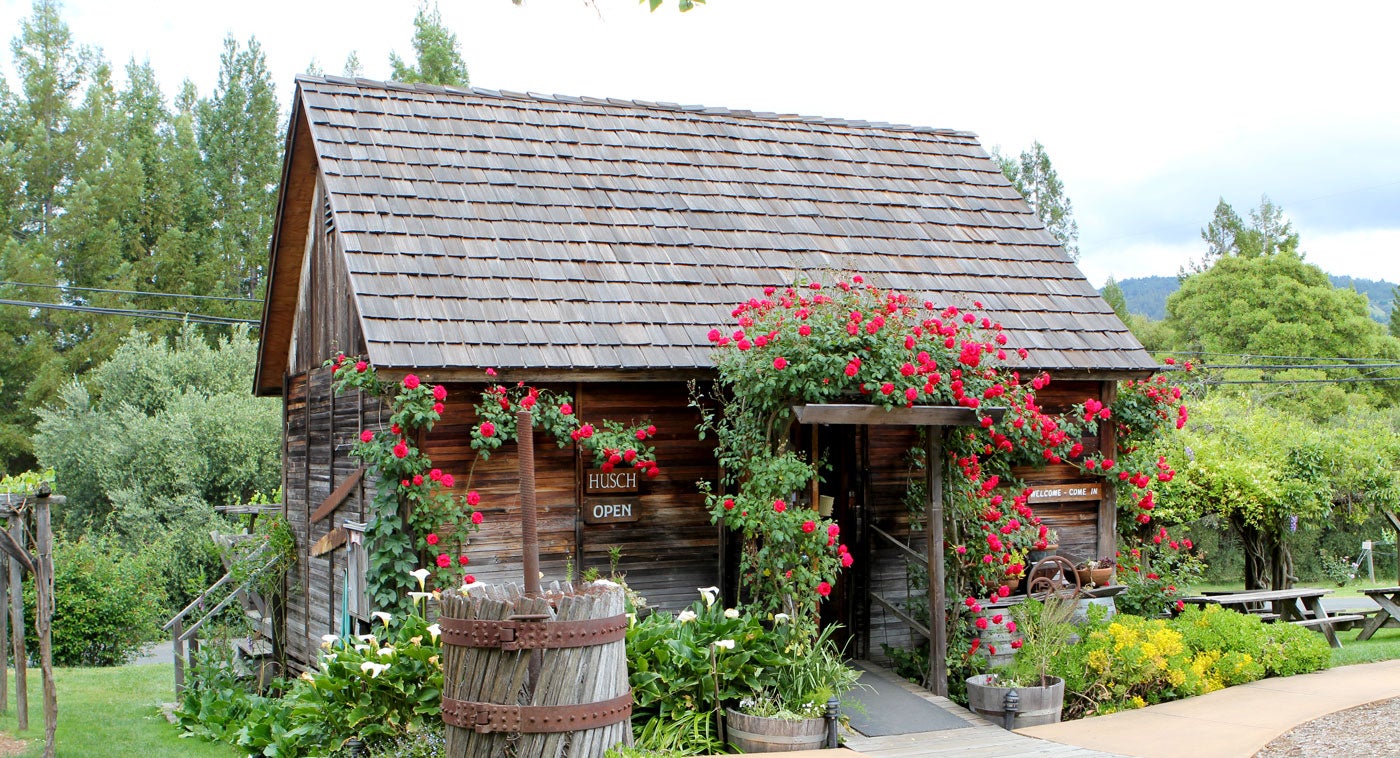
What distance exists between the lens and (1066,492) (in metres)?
11.2

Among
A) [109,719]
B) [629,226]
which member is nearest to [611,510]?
[629,226]

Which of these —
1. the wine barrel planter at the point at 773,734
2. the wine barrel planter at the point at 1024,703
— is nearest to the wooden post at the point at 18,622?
the wine barrel planter at the point at 773,734

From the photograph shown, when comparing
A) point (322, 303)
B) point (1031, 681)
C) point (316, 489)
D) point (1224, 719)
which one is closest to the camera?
point (1224, 719)

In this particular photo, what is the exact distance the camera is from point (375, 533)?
8648 millimetres

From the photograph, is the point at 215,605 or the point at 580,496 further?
the point at 215,605

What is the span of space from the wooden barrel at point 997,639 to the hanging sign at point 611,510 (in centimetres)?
298

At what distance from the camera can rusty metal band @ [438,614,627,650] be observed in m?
5.20

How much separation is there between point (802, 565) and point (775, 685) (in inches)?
36.3

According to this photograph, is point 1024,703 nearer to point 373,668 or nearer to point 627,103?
point 373,668

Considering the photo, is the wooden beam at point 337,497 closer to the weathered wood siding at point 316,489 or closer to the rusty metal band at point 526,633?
the weathered wood siding at point 316,489

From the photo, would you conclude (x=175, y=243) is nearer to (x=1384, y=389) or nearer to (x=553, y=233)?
(x=553, y=233)

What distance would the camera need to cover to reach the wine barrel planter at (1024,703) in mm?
8273

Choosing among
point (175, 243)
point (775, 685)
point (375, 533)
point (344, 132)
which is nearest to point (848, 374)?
point (775, 685)

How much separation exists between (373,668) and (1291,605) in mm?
11586
